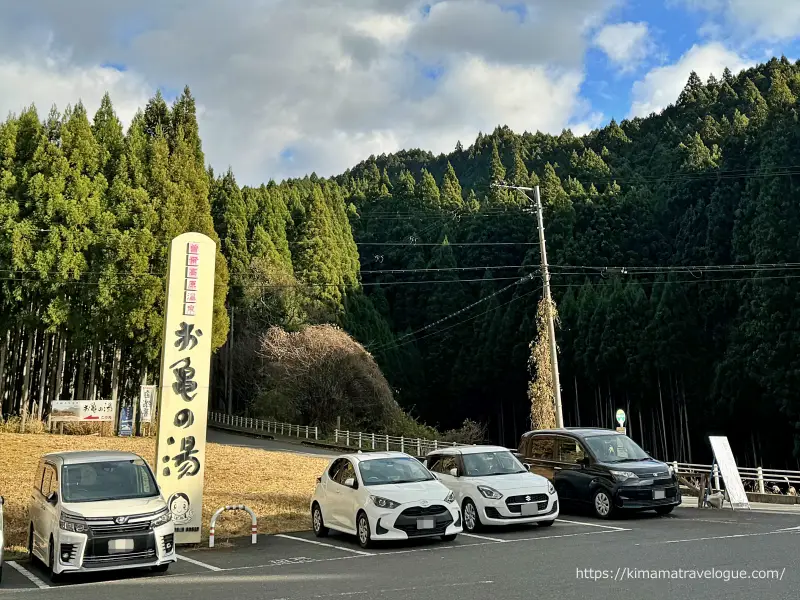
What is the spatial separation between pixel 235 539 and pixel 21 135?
28.7 metres

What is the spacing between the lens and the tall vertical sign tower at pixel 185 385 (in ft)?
39.1

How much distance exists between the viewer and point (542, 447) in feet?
51.4

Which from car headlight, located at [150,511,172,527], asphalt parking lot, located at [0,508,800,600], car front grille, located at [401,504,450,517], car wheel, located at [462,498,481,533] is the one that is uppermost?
car headlight, located at [150,511,172,527]

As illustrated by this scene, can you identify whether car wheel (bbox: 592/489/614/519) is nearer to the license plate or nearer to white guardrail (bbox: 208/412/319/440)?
the license plate

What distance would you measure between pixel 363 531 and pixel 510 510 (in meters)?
2.67

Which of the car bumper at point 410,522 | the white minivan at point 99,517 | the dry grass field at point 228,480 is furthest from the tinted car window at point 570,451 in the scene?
the white minivan at point 99,517

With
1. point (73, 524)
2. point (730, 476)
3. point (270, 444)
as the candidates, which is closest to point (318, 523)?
point (73, 524)

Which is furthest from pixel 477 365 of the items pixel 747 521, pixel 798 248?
pixel 747 521

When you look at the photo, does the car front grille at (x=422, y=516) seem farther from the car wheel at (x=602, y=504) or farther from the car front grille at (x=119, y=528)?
the car wheel at (x=602, y=504)

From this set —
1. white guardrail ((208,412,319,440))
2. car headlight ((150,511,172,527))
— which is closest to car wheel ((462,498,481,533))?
car headlight ((150,511,172,527))

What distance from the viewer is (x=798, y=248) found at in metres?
40.9

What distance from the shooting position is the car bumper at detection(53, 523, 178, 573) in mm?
9227

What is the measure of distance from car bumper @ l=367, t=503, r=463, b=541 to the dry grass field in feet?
11.0

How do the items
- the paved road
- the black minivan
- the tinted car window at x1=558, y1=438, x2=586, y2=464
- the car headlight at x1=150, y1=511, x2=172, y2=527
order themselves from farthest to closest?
1. the paved road
2. the tinted car window at x1=558, y1=438, x2=586, y2=464
3. the black minivan
4. the car headlight at x1=150, y1=511, x2=172, y2=527
